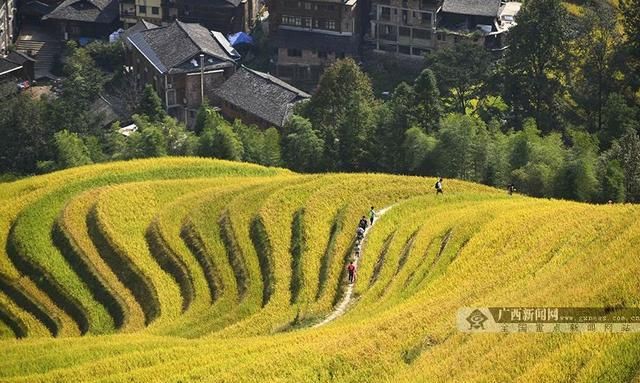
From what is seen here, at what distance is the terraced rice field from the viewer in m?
27.9

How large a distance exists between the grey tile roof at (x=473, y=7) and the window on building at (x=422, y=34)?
242 centimetres

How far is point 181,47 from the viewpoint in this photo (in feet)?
255

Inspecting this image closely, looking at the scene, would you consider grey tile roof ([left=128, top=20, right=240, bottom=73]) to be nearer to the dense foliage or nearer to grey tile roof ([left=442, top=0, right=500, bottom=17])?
the dense foliage

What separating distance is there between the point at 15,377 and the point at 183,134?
3390cm

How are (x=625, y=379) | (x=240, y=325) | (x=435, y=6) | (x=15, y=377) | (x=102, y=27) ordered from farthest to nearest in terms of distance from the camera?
(x=102, y=27)
(x=435, y=6)
(x=240, y=325)
(x=15, y=377)
(x=625, y=379)

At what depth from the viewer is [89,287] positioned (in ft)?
139

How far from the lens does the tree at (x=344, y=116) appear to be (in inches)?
2406

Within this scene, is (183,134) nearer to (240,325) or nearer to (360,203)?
(360,203)

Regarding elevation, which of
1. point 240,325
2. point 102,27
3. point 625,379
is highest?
point 102,27

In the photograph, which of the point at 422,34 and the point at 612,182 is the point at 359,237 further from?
the point at 422,34

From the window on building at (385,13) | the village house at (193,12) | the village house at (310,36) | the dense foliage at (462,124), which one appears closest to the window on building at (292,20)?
the village house at (310,36)

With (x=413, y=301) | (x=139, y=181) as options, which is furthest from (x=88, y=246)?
(x=413, y=301)

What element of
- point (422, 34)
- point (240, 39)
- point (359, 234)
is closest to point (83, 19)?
point (240, 39)

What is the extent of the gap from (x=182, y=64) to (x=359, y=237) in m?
38.2
